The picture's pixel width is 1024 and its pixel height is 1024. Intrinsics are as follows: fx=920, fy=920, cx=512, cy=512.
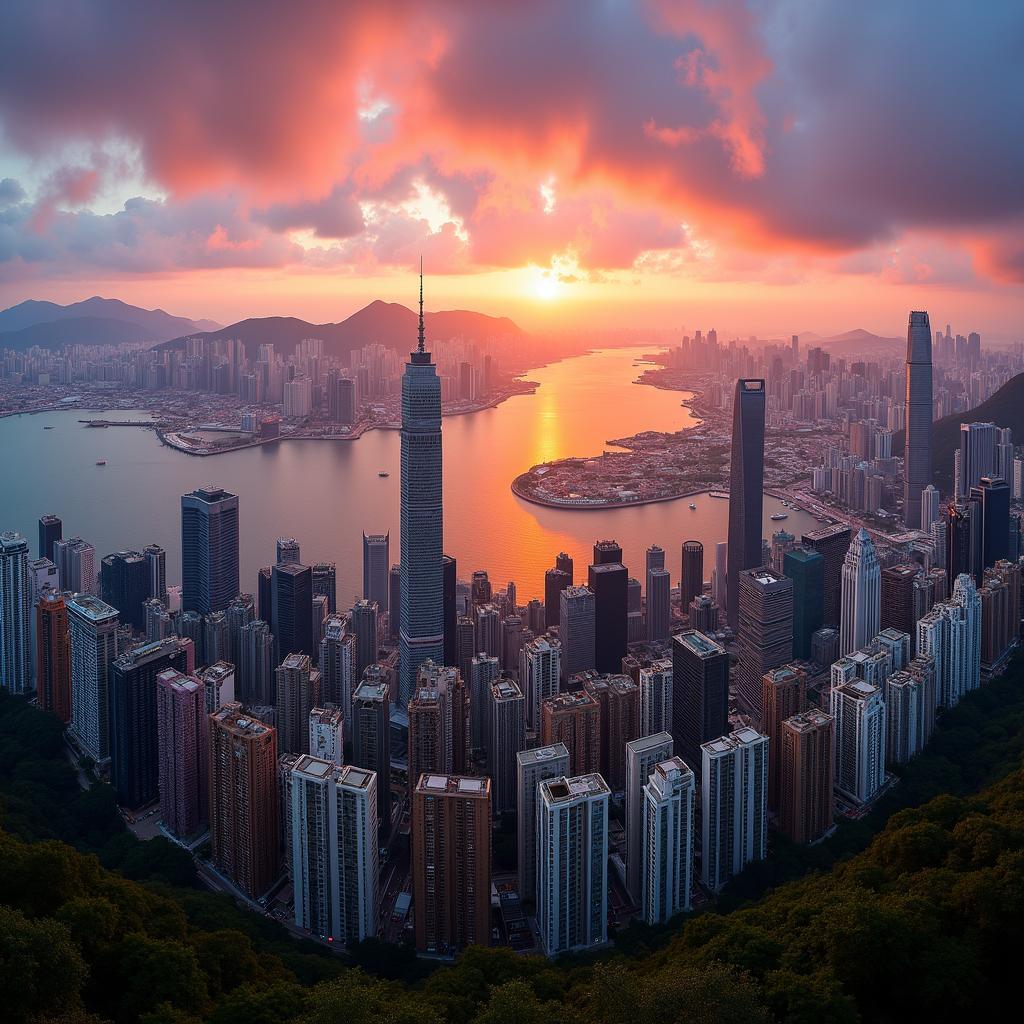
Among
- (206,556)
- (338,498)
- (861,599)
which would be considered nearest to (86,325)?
(338,498)

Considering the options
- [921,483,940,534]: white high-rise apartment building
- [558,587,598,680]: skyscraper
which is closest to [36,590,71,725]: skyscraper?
[558,587,598,680]: skyscraper

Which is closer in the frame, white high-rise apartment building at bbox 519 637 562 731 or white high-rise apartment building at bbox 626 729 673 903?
white high-rise apartment building at bbox 626 729 673 903

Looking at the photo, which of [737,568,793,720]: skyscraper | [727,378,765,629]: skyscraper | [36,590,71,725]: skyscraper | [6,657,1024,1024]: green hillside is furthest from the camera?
[727,378,765,629]: skyscraper

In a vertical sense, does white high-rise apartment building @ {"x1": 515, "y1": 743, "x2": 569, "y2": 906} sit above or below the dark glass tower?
below

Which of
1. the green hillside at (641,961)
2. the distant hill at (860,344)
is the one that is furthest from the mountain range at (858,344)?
the green hillside at (641,961)

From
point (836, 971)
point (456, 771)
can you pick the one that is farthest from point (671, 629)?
point (836, 971)

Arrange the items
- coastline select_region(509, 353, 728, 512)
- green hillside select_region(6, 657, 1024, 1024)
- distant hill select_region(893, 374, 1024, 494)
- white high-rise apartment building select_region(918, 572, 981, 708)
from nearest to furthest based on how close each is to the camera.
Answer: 1. green hillside select_region(6, 657, 1024, 1024)
2. white high-rise apartment building select_region(918, 572, 981, 708)
3. coastline select_region(509, 353, 728, 512)
4. distant hill select_region(893, 374, 1024, 494)

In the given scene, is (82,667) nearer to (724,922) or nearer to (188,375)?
(724,922)

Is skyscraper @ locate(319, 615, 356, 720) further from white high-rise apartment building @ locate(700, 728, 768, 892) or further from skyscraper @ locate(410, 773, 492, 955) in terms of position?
white high-rise apartment building @ locate(700, 728, 768, 892)

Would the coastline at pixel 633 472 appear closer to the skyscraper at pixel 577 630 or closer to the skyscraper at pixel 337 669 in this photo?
the skyscraper at pixel 577 630
